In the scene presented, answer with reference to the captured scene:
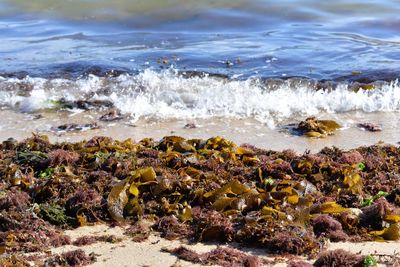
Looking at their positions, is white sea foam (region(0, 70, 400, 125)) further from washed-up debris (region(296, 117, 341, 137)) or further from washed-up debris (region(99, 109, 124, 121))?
washed-up debris (region(296, 117, 341, 137))

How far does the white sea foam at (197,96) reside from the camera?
6.66 metres

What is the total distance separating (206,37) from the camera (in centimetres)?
1052

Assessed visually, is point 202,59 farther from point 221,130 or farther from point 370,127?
point 370,127

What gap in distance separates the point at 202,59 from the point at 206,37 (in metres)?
1.59

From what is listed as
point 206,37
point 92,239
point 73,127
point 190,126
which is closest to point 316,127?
point 190,126

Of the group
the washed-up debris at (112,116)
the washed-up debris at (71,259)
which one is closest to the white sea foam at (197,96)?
the washed-up debris at (112,116)

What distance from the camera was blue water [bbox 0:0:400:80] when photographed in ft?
28.3

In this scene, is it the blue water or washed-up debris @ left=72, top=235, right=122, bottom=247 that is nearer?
washed-up debris @ left=72, top=235, right=122, bottom=247

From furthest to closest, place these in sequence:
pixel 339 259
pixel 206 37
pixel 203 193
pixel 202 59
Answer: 1. pixel 206 37
2. pixel 202 59
3. pixel 203 193
4. pixel 339 259

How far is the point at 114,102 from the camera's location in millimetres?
7035

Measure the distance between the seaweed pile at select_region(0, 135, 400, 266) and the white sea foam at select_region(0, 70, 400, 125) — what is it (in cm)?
163

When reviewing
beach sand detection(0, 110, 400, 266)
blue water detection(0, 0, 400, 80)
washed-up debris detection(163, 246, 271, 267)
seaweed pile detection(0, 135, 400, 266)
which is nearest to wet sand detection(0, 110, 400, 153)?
beach sand detection(0, 110, 400, 266)

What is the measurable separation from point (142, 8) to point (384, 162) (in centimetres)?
870

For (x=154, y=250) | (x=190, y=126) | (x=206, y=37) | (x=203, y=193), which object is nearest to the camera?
(x=154, y=250)
